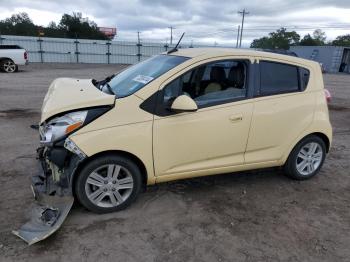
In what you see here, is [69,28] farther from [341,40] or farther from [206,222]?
[206,222]

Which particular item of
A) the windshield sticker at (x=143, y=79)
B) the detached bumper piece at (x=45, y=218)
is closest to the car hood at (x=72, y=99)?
the windshield sticker at (x=143, y=79)

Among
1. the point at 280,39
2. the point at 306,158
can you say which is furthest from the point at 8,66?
the point at 280,39

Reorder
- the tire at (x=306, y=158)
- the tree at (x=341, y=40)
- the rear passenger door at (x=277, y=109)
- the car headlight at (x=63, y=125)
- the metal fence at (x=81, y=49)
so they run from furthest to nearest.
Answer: the tree at (x=341, y=40) < the metal fence at (x=81, y=49) < the tire at (x=306, y=158) < the rear passenger door at (x=277, y=109) < the car headlight at (x=63, y=125)

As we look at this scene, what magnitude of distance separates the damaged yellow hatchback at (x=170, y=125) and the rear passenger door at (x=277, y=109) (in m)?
0.01

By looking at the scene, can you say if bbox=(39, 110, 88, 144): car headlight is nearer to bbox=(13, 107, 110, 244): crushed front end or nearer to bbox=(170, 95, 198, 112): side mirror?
bbox=(13, 107, 110, 244): crushed front end

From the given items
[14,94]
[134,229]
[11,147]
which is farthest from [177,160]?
[14,94]

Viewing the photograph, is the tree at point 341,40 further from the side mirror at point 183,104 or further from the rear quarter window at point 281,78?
the side mirror at point 183,104

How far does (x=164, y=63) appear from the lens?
13.7ft

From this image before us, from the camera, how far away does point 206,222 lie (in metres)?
3.65

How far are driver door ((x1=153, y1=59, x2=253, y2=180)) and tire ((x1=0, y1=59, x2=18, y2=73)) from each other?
60.9 feet

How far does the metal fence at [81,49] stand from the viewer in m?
30.6

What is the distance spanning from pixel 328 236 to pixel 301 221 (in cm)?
32

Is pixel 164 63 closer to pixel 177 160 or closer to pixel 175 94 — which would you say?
pixel 175 94

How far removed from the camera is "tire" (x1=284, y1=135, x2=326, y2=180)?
15.4 ft
